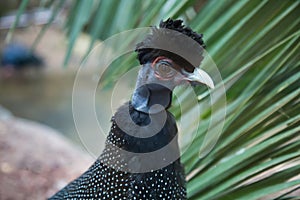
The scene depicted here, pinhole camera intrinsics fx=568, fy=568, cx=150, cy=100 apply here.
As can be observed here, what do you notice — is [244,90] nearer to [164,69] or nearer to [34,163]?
[164,69]

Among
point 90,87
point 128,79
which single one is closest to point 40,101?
point 90,87

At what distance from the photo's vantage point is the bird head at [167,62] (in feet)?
3.63

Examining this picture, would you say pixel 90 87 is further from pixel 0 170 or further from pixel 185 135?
pixel 185 135

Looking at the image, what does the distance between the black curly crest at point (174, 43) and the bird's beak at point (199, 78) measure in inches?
1.0

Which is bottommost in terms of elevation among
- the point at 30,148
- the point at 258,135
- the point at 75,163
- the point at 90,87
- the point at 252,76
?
the point at 258,135

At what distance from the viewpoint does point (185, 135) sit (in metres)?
1.47

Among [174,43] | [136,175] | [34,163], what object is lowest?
[136,175]

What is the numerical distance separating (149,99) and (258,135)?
0.81 ft

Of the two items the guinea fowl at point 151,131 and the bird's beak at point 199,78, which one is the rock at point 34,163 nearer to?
the guinea fowl at point 151,131

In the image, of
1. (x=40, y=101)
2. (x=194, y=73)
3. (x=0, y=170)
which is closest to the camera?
(x=194, y=73)

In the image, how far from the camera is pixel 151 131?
1.22 metres

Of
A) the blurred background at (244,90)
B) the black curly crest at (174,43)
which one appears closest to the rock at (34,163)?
the blurred background at (244,90)

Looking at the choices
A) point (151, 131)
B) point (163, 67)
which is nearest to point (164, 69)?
point (163, 67)

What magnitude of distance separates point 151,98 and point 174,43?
0.15 m
